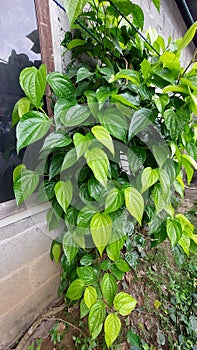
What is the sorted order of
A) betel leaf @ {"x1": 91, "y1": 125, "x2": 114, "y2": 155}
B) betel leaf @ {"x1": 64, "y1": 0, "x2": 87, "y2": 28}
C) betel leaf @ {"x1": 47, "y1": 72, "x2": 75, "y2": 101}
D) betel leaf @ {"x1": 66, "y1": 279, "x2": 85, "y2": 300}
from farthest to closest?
betel leaf @ {"x1": 66, "y1": 279, "x2": 85, "y2": 300} < betel leaf @ {"x1": 47, "y1": 72, "x2": 75, "y2": 101} < betel leaf @ {"x1": 91, "y1": 125, "x2": 114, "y2": 155} < betel leaf @ {"x1": 64, "y1": 0, "x2": 87, "y2": 28}

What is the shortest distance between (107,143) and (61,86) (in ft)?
1.00

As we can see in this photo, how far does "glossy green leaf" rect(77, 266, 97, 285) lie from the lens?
0.83 metres

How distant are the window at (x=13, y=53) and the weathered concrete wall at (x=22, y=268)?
11cm

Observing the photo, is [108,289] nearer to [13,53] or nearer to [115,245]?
[115,245]

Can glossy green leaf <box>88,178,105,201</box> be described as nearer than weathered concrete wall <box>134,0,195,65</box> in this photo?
Yes

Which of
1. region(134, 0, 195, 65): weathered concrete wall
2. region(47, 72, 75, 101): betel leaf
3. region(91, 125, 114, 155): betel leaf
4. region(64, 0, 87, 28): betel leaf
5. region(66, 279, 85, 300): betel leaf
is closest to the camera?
region(64, 0, 87, 28): betel leaf

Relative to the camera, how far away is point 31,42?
2.80ft

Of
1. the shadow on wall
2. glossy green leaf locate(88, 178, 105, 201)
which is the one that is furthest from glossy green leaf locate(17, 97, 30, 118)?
glossy green leaf locate(88, 178, 105, 201)

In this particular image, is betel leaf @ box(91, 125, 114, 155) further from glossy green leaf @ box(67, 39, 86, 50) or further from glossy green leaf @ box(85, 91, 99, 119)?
glossy green leaf @ box(67, 39, 86, 50)

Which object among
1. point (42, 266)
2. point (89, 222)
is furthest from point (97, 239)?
point (42, 266)

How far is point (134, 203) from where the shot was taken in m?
0.68

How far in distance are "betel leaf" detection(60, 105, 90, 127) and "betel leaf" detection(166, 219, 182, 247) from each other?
21.4 inches

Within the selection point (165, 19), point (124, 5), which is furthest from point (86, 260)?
point (165, 19)

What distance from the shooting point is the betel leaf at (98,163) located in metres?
0.63
